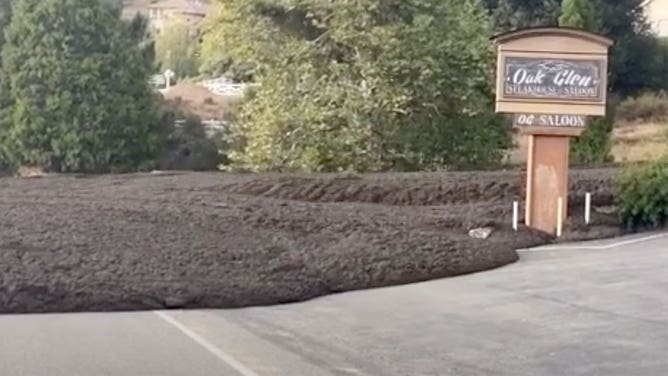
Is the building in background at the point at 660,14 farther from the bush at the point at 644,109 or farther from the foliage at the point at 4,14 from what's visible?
the foliage at the point at 4,14

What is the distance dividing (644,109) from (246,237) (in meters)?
39.1

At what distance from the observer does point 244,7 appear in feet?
156

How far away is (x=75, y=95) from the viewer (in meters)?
55.5

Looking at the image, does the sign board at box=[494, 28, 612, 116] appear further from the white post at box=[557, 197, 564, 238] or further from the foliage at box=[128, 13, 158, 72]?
the foliage at box=[128, 13, 158, 72]

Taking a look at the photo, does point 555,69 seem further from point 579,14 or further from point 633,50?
point 633,50

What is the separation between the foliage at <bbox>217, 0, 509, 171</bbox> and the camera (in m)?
46.0

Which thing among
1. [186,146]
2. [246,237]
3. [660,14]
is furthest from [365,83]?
[660,14]

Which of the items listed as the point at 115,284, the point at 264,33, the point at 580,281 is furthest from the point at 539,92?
the point at 264,33

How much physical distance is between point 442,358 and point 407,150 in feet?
102

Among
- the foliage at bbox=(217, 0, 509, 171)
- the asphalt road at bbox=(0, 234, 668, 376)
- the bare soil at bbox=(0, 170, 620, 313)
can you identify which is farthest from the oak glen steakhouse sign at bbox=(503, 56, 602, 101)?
the foliage at bbox=(217, 0, 509, 171)

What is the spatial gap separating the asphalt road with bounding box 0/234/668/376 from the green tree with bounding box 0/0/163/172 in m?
33.0

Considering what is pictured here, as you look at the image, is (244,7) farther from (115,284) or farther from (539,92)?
(115,284)

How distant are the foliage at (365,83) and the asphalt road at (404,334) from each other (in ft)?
72.0

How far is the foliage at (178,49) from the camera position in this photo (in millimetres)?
93000
